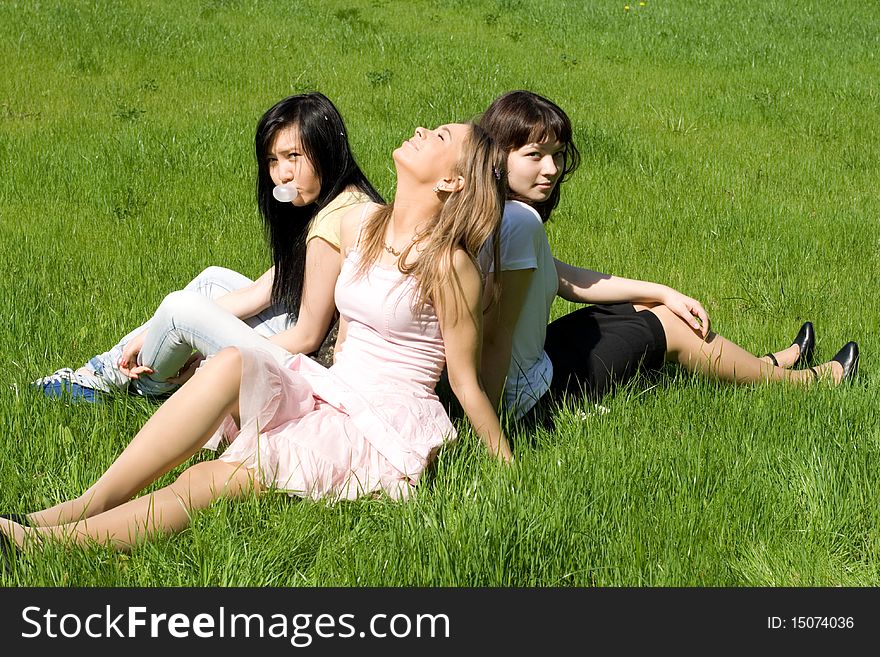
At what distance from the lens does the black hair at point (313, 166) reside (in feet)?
13.2

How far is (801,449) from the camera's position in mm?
3490

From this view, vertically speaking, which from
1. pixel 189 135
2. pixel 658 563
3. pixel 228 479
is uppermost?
pixel 189 135

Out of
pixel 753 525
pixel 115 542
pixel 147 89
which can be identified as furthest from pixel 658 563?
pixel 147 89

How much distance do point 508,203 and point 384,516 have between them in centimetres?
128

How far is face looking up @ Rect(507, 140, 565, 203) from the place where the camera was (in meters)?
3.70

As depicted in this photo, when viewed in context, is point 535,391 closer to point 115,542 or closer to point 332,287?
point 332,287

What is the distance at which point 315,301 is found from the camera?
3.84 metres

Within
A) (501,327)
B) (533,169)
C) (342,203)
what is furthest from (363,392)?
(533,169)

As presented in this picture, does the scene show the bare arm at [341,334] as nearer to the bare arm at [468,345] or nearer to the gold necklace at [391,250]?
the gold necklace at [391,250]

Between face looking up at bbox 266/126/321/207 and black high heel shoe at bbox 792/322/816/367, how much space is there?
2423mm

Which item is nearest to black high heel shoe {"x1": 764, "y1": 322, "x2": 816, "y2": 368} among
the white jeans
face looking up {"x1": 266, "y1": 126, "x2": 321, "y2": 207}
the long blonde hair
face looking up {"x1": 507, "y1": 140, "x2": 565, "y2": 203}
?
face looking up {"x1": 507, "y1": 140, "x2": 565, "y2": 203}

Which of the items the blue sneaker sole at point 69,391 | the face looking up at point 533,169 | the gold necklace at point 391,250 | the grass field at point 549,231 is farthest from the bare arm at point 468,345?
the blue sneaker sole at point 69,391

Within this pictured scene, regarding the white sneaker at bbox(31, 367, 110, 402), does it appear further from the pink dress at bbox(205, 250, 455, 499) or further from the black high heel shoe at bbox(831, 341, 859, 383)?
the black high heel shoe at bbox(831, 341, 859, 383)

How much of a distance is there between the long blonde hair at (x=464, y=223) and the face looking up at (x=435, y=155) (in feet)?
0.07
